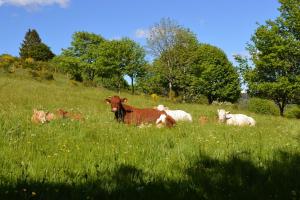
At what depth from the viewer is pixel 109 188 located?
597 centimetres

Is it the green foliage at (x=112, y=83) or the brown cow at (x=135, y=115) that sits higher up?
the green foliage at (x=112, y=83)

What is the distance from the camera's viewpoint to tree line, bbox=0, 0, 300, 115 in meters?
44.2

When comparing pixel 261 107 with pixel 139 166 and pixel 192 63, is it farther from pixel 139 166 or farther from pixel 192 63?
pixel 139 166

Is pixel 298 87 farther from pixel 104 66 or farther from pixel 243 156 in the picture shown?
pixel 104 66

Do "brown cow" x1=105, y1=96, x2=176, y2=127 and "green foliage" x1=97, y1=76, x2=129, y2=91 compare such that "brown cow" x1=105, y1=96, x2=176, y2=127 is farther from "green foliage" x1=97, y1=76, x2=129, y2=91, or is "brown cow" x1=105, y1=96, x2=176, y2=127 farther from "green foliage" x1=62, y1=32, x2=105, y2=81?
"green foliage" x1=62, y1=32, x2=105, y2=81

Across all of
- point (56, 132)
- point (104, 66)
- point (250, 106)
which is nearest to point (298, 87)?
point (250, 106)

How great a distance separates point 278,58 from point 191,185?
40.1 metres

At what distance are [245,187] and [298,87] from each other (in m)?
38.0

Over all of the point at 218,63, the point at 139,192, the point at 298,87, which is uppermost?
the point at 218,63

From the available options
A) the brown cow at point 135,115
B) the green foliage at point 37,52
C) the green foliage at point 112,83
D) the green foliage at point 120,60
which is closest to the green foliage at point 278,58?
the brown cow at point 135,115

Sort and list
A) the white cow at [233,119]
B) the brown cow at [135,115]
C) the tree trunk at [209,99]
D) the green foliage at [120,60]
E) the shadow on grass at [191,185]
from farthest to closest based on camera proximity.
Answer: the green foliage at [120,60] < the tree trunk at [209,99] < the white cow at [233,119] < the brown cow at [135,115] < the shadow on grass at [191,185]

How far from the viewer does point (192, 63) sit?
7275cm

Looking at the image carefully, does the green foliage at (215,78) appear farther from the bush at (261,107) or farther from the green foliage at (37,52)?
the green foliage at (37,52)

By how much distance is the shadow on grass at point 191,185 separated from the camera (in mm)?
5703
